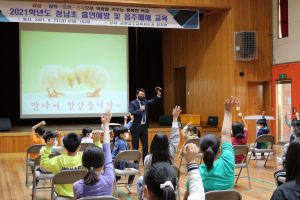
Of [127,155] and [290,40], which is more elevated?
[290,40]

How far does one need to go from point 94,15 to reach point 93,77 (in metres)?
2.71

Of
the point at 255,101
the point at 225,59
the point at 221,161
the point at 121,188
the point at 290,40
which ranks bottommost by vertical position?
the point at 121,188

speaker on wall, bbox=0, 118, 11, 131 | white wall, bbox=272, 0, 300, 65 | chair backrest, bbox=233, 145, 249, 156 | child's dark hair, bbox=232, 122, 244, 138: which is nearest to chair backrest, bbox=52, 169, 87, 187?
chair backrest, bbox=233, 145, 249, 156

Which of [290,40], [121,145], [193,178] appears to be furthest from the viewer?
[290,40]

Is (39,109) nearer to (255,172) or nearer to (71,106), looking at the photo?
(71,106)

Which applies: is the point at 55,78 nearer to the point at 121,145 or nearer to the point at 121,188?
the point at 121,188

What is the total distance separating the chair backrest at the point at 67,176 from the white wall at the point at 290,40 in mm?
8395

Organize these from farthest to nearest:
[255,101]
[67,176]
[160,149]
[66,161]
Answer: [255,101] < [66,161] < [67,176] < [160,149]

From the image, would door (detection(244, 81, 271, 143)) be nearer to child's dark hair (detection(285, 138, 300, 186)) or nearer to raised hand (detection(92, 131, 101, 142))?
raised hand (detection(92, 131, 101, 142))

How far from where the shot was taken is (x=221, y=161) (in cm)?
239

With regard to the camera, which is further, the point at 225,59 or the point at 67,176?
the point at 225,59

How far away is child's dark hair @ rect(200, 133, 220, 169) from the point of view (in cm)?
Answer: 230

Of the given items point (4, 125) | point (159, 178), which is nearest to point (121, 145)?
point (159, 178)

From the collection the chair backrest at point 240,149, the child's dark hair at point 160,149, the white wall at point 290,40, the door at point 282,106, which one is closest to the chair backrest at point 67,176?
the child's dark hair at point 160,149
